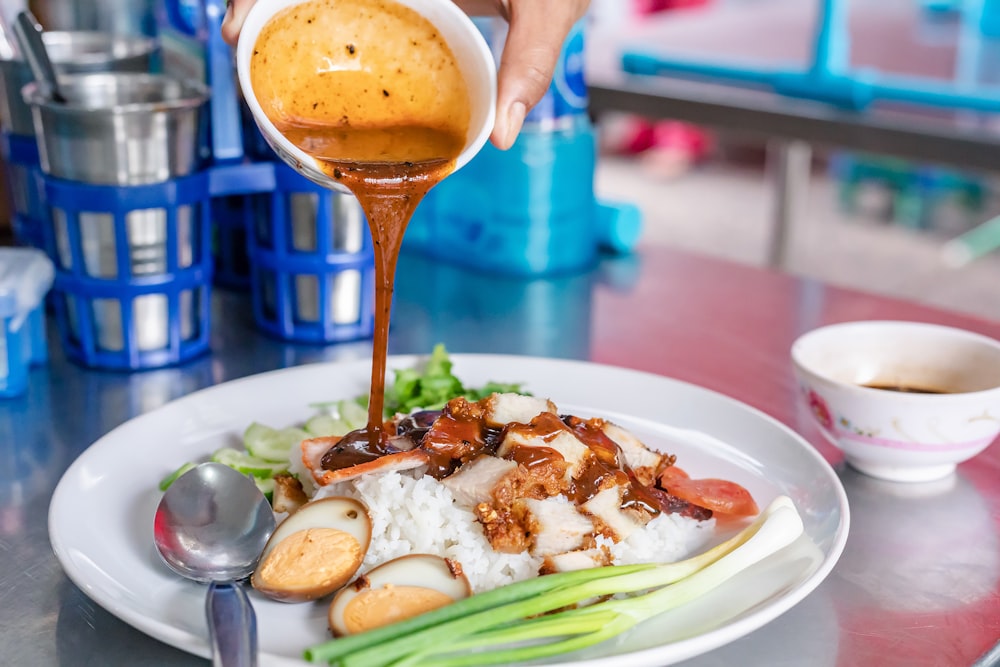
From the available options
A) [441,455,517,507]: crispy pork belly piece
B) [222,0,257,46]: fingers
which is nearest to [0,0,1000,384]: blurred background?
[222,0,257,46]: fingers

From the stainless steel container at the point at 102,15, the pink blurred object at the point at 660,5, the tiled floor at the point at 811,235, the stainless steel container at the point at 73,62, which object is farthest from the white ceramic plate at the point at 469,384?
the pink blurred object at the point at 660,5

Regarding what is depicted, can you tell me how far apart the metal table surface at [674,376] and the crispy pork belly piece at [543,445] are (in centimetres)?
30

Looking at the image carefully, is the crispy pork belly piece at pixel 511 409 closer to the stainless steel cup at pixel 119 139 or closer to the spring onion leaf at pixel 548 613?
the spring onion leaf at pixel 548 613

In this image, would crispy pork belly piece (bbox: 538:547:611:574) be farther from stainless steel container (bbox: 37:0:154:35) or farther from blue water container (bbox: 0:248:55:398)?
stainless steel container (bbox: 37:0:154:35)

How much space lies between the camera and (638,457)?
1.48 m

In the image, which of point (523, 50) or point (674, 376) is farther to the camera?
point (674, 376)

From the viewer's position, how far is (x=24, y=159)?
88.5 inches

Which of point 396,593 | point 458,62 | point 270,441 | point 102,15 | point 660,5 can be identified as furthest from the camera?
point 660,5

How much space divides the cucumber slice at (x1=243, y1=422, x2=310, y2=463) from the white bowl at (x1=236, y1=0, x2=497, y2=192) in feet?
1.26

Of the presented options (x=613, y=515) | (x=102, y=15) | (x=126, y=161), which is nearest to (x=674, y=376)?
(x=613, y=515)

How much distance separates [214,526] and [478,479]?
33cm

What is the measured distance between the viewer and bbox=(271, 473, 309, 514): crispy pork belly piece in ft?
4.71

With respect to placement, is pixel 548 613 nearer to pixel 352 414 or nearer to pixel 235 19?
pixel 352 414

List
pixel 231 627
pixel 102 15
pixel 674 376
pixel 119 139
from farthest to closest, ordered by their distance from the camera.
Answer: pixel 102 15, pixel 674 376, pixel 119 139, pixel 231 627
